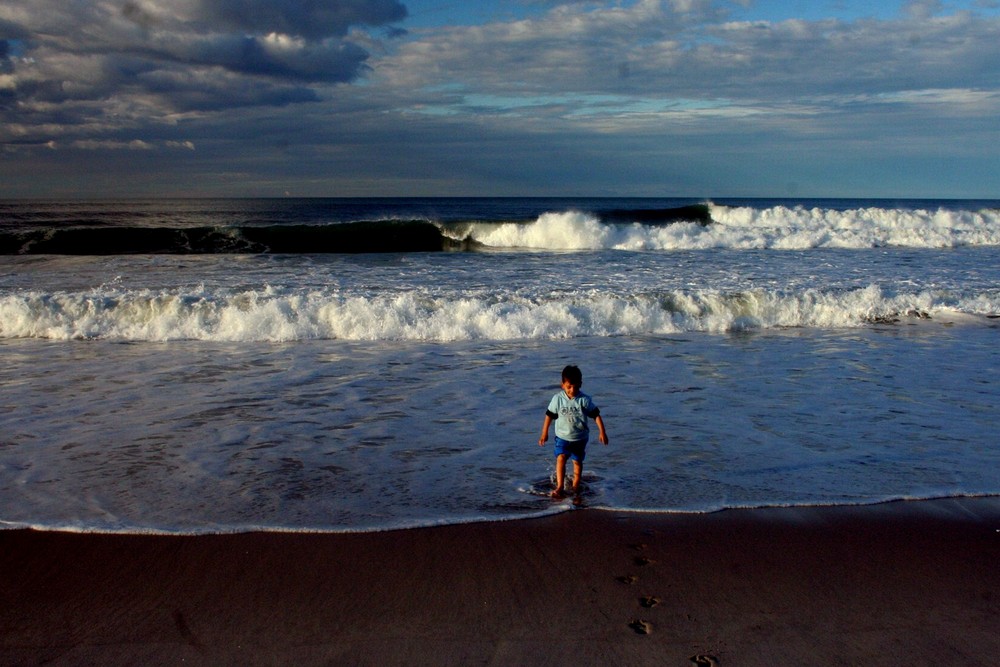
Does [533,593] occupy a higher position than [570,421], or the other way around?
[570,421]

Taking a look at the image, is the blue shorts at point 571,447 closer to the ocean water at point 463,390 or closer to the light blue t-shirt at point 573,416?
the light blue t-shirt at point 573,416

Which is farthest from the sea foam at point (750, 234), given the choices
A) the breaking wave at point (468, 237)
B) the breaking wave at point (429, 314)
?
the breaking wave at point (429, 314)

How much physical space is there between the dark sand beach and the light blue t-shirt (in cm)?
54

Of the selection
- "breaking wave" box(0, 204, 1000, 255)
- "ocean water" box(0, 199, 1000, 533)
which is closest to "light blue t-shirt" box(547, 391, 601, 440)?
"ocean water" box(0, 199, 1000, 533)

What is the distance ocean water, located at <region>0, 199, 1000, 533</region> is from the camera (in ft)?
17.3

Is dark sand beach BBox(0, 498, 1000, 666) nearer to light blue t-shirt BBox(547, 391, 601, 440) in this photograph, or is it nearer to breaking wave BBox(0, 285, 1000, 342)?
light blue t-shirt BBox(547, 391, 601, 440)

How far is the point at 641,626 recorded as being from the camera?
3531 mm

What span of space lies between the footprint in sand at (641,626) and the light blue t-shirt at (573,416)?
175 cm

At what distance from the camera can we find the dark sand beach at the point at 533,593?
335cm

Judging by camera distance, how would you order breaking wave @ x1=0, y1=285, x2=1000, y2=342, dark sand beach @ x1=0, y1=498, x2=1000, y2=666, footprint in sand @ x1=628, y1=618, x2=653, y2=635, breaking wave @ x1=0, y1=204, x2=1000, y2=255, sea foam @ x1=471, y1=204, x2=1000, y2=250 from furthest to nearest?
sea foam @ x1=471, y1=204, x2=1000, y2=250 → breaking wave @ x1=0, y1=204, x2=1000, y2=255 → breaking wave @ x1=0, y1=285, x2=1000, y2=342 → footprint in sand @ x1=628, y1=618, x2=653, y2=635 → dark sand beach @ x1=0, y1=498, x2=1000, y2=666

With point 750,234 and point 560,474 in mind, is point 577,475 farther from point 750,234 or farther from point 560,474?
point 750,234

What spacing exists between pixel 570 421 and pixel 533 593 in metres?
1.55

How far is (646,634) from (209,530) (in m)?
2.58

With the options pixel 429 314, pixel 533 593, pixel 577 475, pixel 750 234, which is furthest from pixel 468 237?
pixel 533 593
